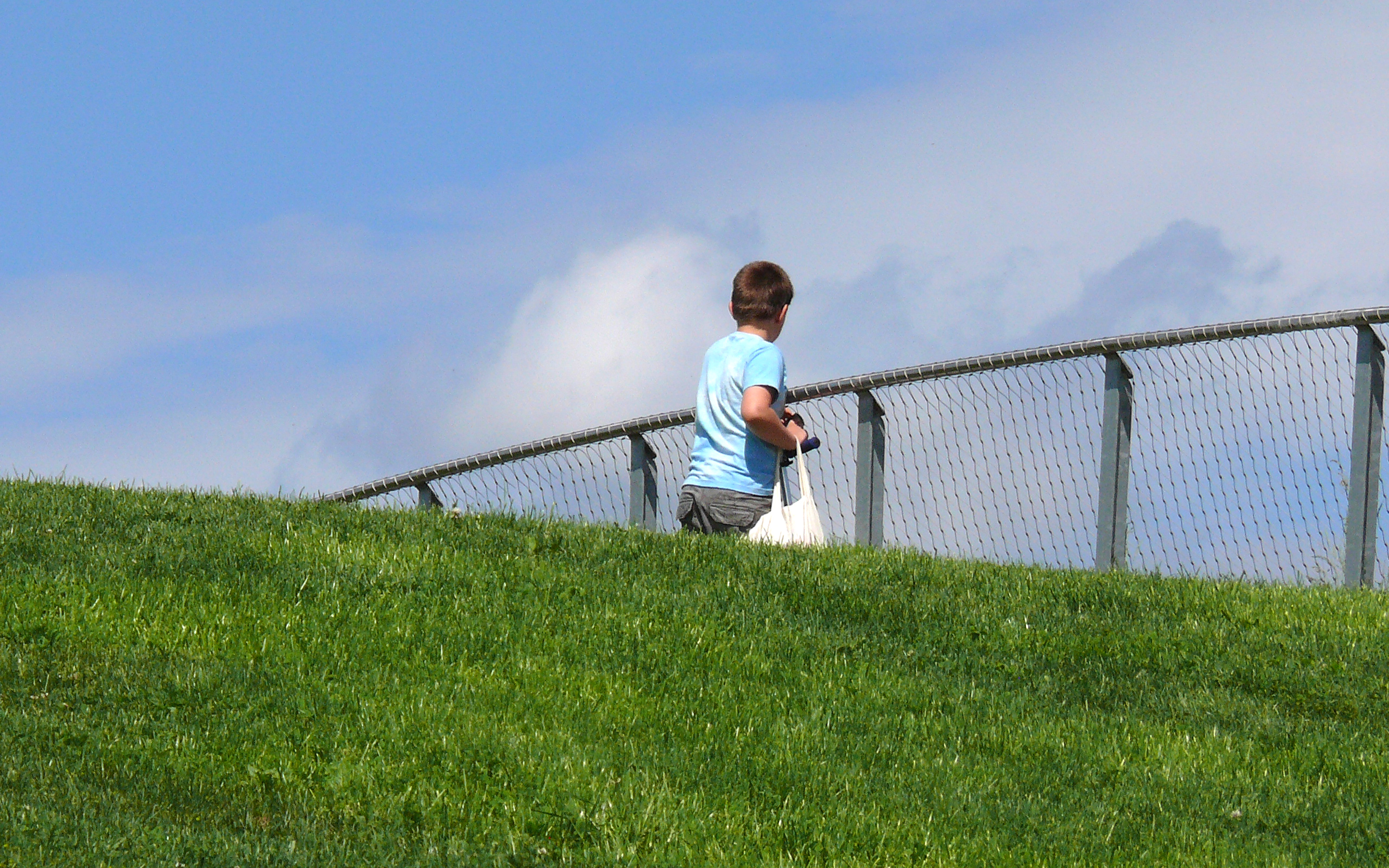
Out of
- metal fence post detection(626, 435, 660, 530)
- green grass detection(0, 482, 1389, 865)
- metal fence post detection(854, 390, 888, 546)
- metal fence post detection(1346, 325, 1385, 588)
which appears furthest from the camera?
metal fence post detection(626, 435, 660, 530)

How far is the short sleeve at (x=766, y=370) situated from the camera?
26.7 feet

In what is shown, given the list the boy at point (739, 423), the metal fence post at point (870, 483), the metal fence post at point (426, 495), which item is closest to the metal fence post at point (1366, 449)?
the metal fence post at point (870, 483)

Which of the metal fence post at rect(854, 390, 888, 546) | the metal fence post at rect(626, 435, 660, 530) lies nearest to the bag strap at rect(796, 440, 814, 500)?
the metal fence post at rect(854, 390, 888, 546)

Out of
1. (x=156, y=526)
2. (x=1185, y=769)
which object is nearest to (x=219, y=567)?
(x=156, y=526)

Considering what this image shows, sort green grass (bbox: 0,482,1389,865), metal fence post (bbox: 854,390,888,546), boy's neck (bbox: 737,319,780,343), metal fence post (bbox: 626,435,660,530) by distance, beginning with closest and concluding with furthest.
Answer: green grass (bbox: 0,482,1389,865)
boy's neck (bbox: 737,319,780,343)
metal fence post (bbox: 854,390,888,546)
metal fence post (bbox: 626,435,660,530)

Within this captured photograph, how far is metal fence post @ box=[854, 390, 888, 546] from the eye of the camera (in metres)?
10.5

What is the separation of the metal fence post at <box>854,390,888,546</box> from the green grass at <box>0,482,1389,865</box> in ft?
6.17

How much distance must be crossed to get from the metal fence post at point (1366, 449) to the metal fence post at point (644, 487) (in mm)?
4715

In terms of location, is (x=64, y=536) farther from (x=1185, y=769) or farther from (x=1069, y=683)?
(x=1185, y=769)

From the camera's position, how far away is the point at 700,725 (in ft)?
19.2

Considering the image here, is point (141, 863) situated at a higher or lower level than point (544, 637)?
lower

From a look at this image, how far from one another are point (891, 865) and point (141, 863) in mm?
2201

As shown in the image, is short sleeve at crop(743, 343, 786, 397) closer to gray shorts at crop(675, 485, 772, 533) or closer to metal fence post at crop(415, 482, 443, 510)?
gray shorts at crop(675, 485, 772, 533)

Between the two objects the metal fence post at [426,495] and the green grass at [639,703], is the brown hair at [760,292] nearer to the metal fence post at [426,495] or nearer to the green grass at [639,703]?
the green grass at [639,703]
